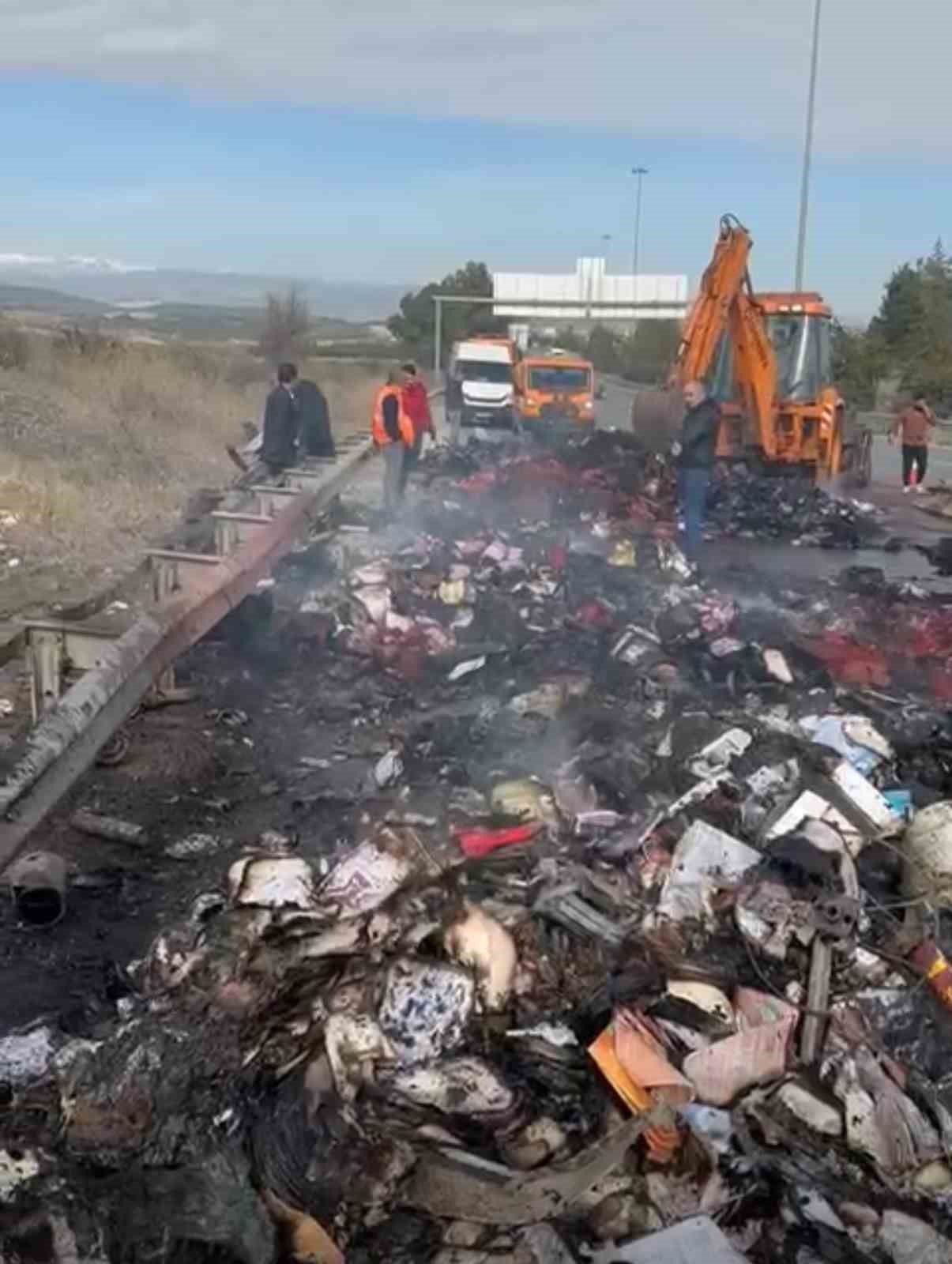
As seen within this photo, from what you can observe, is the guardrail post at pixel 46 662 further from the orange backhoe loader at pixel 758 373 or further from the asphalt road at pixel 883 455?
the asphalt road at pixel 883 455

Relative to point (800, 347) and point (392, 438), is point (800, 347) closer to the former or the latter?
point (800, 347)

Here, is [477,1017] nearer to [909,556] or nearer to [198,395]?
[909,556]

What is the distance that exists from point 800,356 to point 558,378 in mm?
8890

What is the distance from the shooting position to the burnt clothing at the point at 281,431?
11086mm

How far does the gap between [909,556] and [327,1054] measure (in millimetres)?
12142

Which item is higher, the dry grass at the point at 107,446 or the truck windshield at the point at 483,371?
the truck windshield at the point at 483,371

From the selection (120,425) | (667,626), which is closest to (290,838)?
(667,626)

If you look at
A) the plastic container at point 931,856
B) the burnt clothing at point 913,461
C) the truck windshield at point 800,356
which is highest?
the truck windshield at point 800,356

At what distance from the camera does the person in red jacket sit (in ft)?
46.9

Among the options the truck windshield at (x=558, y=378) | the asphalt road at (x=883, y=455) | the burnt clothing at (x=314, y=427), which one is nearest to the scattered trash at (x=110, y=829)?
the burnt clothing at (x=314, y=427)

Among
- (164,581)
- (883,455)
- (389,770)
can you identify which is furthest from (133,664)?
(883,455)

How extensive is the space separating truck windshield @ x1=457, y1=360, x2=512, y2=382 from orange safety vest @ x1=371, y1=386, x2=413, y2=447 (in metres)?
13.8

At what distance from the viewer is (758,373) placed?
17.5m

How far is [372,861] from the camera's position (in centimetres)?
448
